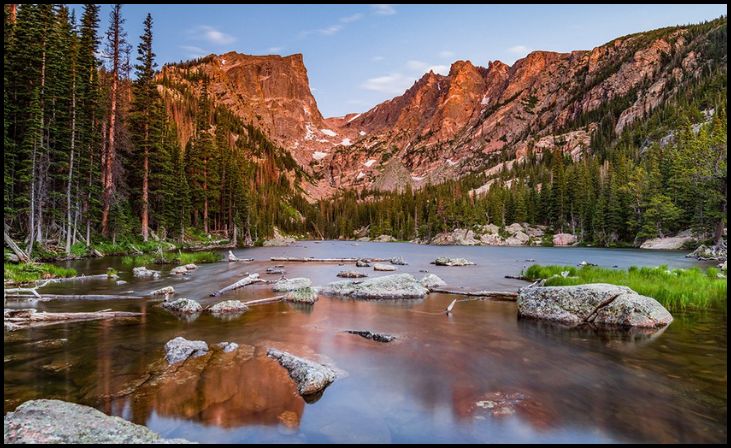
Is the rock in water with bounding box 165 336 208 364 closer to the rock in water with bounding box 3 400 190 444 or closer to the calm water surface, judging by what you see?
the calm water surface

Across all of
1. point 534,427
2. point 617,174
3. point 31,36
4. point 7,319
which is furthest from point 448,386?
point 617,174

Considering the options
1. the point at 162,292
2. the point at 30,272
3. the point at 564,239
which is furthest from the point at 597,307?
the point at 564,239

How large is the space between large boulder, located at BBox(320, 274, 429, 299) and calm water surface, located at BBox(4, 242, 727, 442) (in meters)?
4.57

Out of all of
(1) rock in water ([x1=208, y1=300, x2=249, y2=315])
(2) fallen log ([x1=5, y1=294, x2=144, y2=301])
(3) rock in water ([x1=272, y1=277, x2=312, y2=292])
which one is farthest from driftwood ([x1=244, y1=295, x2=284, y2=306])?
(2) fallen log ([x1=5, y1=294, x2=144, y2=301])

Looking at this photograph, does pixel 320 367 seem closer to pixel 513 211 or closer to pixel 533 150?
pixel 513 211

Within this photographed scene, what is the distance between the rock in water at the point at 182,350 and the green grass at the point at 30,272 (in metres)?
16.1

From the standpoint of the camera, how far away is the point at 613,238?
74375 millimetres

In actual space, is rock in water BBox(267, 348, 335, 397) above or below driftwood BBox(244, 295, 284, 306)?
above

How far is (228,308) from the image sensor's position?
52.5 feet

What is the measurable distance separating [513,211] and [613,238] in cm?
3233

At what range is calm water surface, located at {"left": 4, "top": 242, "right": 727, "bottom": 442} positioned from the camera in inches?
261

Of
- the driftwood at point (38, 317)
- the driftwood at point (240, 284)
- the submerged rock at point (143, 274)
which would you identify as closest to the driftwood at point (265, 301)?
the driftwood at point (240, 284)

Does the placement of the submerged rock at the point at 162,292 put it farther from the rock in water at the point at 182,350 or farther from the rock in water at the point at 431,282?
the rock in water at the point at 431,282

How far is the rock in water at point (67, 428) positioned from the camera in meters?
5.32
